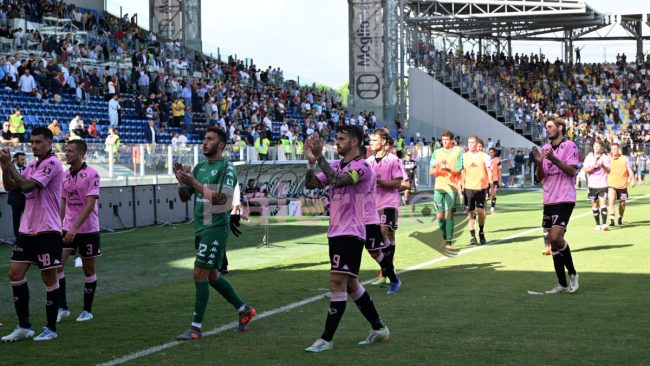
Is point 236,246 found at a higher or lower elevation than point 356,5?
lower

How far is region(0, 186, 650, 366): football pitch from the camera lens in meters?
8.73

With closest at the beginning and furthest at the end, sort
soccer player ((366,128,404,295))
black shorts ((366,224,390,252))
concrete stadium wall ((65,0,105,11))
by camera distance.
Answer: black shorts ((366,224,390,252)), soccer player ((366,128,404,295)), concrete stadium wall ((65,0,105,11))

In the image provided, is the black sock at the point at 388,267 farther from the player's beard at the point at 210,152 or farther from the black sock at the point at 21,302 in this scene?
the black sock at the point at 21,302

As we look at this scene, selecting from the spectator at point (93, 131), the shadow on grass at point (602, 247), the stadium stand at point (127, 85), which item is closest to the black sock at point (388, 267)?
the shadow on grass at point (602, 247)

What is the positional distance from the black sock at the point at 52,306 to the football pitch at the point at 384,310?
22cm

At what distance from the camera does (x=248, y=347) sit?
912cm

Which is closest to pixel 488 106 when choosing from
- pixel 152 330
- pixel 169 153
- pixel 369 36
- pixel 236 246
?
pixel 369 36

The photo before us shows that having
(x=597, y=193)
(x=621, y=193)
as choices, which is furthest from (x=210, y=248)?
(x=621, y=193)

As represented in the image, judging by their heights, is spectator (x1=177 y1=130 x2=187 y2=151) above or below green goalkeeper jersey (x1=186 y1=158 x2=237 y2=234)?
above

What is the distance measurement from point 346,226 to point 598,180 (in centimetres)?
1546

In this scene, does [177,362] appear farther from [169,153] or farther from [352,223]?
[169,153]

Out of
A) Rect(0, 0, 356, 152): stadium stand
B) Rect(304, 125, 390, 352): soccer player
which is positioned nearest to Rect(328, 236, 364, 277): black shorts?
Rect(304, 125, 390, 352): soccer player

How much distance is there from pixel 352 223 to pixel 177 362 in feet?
6.51

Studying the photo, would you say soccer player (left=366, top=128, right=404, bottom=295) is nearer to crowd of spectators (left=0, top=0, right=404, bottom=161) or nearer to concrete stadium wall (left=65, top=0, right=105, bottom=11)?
crowd of spectators (left=0, top=0, right=404, bottom=161)
